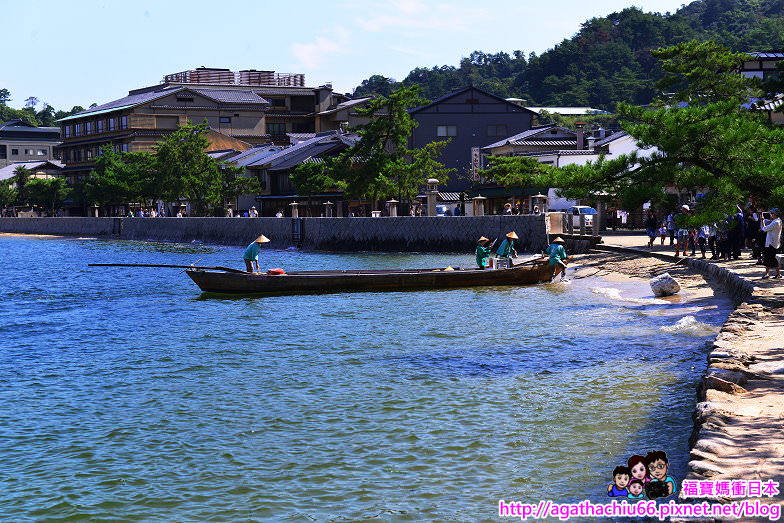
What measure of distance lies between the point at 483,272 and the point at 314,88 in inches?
2950

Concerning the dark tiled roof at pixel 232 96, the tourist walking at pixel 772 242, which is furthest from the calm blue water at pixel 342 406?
the dark tiled roof at pixel 232 96

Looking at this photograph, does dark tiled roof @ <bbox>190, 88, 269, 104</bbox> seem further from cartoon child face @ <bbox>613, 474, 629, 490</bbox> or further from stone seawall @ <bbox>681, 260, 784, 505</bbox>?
cartoon child face @ <bbox>613, 474, 629, 490</bbox>

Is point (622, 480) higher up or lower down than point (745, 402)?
lower down

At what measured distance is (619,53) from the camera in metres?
125

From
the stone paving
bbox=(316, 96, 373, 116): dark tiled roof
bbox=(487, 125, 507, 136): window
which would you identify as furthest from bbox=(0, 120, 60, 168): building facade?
the stone paving

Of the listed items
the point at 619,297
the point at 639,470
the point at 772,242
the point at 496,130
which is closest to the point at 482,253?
the point at 619,297

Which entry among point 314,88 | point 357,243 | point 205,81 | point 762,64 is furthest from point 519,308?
point 205,81

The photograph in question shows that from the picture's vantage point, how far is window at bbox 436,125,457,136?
68.8 metres

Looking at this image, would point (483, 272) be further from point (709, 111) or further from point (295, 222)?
point (295, 222)

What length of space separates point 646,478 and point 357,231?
43238mm

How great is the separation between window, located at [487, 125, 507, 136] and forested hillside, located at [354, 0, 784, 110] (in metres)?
43.9

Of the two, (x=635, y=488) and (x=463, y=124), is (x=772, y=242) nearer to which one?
(x=635, y=488)

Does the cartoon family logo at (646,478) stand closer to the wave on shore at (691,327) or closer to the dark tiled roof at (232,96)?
the wave on shore at (691,327)

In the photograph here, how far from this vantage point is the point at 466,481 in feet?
31.8
